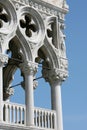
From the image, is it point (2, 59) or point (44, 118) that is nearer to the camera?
point (2, 59)

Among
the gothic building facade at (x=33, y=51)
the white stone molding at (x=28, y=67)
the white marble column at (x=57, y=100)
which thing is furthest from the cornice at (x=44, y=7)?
the white marble column at (x=57, y=100)

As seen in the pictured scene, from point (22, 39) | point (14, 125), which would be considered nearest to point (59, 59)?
point (22, 39)

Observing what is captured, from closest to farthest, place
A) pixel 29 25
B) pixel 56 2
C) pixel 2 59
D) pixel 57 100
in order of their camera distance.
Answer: pixel 2 59
pixel 57 100
pixel 29 25
pixel 56 2

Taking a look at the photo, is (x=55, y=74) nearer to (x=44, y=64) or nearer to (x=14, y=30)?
(x=44, y=64)

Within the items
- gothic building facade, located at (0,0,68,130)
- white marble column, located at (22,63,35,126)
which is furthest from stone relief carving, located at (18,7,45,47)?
white marble column, located at (22,63,35,126)

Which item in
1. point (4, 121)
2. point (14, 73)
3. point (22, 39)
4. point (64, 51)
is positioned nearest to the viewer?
point (4, 121)

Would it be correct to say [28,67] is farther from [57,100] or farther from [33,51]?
[57,100]

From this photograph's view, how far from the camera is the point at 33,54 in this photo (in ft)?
88.9

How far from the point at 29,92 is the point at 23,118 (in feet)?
4.12

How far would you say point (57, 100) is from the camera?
27.8 metres

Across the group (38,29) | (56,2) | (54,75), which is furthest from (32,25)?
(54,75)

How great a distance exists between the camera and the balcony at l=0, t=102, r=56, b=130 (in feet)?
82.5

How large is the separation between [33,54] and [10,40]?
1271mm

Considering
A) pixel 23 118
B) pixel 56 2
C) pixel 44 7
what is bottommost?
pixel 23 118
